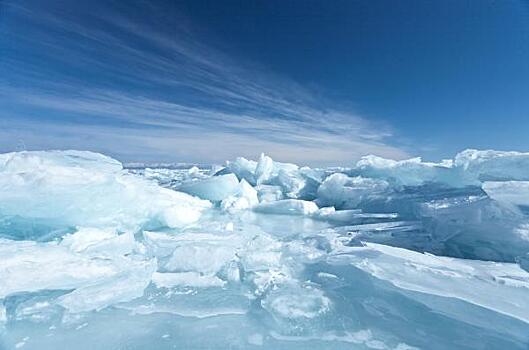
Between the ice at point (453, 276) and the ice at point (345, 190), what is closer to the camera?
the ice at point (453, 276)

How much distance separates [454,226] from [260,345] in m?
4.17

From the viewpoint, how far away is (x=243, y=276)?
3934mm

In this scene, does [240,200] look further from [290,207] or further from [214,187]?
[290,207]

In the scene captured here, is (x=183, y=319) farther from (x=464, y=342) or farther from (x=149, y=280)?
(x=464, y=342)

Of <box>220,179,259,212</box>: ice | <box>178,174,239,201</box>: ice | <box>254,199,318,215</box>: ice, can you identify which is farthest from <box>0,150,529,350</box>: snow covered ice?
<box>178,174,239,201</box>: ice

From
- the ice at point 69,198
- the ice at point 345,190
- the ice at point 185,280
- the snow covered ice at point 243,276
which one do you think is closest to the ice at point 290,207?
the ice at point 345,190


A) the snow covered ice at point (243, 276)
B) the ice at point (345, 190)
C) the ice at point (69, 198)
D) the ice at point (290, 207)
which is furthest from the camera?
the ice at point (345, 190)

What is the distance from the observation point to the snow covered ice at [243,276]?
263 centimetres

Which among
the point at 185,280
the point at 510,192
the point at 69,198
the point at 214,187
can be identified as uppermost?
the point at 510,192

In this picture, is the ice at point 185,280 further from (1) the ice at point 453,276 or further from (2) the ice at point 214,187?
(2) the ice at point 214,187

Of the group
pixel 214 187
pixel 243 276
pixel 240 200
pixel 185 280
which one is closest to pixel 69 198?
pixel 185 280

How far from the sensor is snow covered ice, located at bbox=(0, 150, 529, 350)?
2635 mm

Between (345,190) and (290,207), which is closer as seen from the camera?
(290,207)

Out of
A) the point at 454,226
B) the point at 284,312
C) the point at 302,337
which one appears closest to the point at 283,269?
the point at 284,312
